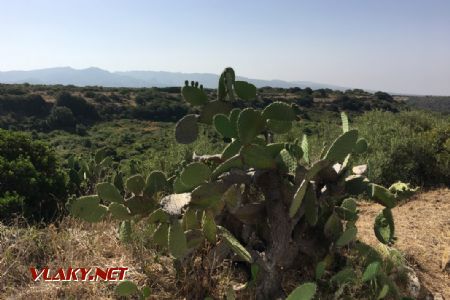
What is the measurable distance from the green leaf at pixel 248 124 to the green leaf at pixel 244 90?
475 mm

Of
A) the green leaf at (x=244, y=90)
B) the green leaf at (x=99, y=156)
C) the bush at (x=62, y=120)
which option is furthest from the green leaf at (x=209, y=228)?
the bush at (x=62, y=120)

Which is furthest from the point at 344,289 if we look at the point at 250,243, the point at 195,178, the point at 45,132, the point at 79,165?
the point at 45,132

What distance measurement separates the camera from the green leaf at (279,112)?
3.10m

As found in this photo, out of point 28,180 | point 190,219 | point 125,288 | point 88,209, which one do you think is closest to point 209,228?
point 190,219

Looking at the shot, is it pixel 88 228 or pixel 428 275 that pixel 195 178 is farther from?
pixel 428 275

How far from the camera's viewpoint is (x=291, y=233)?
10.6 feet

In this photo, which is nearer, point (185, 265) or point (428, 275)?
point (185, 265)

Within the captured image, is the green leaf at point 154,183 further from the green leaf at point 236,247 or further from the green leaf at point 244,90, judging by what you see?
the green leaf at point 244,90

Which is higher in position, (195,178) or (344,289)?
(195,178)

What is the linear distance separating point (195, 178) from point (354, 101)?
52.3m

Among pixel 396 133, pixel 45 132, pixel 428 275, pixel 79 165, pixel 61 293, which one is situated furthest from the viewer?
pixel 45 132

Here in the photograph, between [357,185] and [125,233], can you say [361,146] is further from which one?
[125,233]

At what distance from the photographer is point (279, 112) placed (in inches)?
123

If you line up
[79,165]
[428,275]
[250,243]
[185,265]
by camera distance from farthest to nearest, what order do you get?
1. [79,165]
2. [428,275]
3. [250,243]
4. [185,265]
